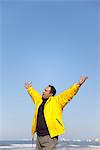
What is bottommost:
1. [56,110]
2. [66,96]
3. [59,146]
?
[59,146]

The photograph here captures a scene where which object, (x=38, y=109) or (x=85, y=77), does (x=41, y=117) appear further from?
(x=85, y=77)

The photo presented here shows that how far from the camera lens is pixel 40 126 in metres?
5.61

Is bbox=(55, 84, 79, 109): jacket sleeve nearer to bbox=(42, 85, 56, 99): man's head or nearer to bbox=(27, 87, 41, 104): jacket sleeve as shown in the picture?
bbox=(42, 85, 56, 99): man's head

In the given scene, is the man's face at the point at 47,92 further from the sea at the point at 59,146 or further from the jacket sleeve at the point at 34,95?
the sea at the point at 59,146

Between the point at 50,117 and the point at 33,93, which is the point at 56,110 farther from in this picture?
the point at 33,93

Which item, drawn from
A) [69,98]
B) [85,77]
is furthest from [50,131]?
[85,77]

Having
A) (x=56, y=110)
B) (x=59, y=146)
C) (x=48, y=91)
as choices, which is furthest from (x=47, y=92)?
(x=59, y=146)

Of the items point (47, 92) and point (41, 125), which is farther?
point (47, 92)

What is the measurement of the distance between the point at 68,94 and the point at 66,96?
0.16 ft

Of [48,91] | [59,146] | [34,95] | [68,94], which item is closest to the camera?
[68,94]

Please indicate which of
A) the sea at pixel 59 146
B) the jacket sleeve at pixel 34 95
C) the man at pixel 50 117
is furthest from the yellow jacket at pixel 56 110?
the sea at pixel 59 146

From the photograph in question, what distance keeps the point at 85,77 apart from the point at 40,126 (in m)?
0.87

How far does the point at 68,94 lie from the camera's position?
18.3ft

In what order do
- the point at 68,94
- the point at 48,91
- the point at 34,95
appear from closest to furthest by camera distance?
the point at 68,94
the point at 48,91
the point at 34,95
